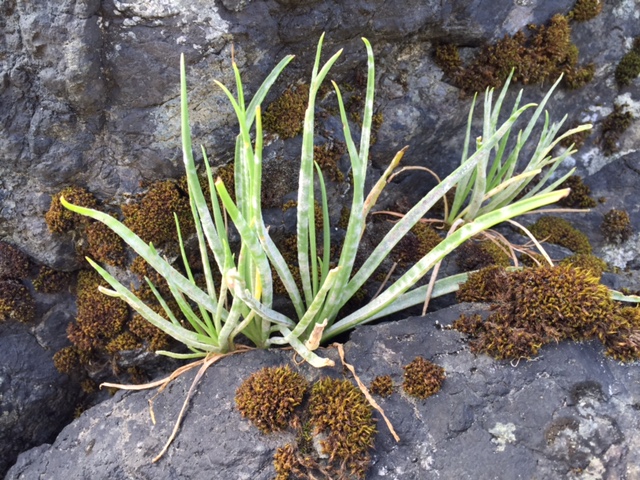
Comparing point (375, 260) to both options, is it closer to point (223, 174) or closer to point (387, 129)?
point (223, 174)

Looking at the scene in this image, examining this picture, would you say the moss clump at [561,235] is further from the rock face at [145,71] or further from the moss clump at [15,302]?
the moss clump at [15,302]

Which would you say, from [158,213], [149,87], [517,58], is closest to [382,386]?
[158,213]

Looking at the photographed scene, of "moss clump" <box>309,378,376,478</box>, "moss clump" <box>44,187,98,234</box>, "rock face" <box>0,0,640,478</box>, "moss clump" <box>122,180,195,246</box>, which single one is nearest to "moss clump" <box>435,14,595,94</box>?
"rock face" <box>0,0,640,478</box>

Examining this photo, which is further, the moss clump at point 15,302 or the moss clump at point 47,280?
the moss clump at point 47,280

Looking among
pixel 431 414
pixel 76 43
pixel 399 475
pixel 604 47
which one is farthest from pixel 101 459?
pixel 604 47

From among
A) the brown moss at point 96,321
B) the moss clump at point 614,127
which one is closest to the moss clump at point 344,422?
the brown moss at point 96,321

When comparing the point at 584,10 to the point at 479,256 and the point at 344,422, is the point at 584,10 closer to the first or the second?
the point at 479,256
